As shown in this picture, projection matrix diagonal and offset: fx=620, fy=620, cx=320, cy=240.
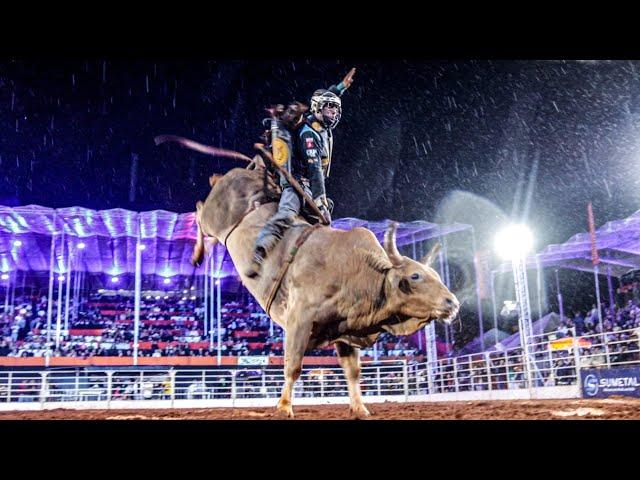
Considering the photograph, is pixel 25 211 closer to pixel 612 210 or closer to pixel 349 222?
pixel 349 222

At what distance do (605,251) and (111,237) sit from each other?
1318 centimetres

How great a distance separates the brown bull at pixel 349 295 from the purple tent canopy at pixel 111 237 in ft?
24.0

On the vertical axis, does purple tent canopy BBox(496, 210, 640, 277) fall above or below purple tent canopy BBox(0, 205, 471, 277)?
below

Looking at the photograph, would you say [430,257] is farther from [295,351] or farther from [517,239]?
[517,239]

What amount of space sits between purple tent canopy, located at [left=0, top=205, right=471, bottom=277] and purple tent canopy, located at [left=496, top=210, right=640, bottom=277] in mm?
3234

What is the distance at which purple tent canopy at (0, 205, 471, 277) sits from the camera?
48.3 ft

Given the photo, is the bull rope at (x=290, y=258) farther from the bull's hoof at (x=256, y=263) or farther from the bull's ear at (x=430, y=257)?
the bull's ear at (x=430, y=257)

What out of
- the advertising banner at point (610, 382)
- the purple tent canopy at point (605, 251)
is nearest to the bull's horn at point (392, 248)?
the advertising banner at point (610, 382)

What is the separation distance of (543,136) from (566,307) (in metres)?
6.36

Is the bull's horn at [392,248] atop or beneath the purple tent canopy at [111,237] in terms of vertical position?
beneath

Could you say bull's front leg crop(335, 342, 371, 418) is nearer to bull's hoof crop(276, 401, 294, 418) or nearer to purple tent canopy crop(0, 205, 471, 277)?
bull's hoof crop(276, 401, 294, 418)

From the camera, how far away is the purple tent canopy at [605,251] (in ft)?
48.1

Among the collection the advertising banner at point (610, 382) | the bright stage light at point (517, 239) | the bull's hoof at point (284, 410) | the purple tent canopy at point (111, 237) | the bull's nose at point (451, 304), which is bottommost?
the advertising banner at point (610, 382)

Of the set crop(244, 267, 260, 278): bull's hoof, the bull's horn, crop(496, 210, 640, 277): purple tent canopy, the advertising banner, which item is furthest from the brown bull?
crop(496, 210, 640, 277): purple tent canopy
